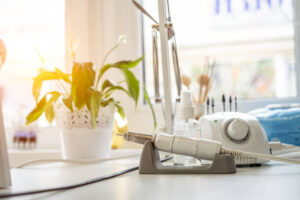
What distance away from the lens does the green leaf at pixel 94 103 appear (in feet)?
2.74

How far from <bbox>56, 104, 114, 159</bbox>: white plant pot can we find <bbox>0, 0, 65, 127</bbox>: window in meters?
0.93

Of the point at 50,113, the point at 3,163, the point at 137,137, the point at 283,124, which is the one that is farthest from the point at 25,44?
the point at 3,163

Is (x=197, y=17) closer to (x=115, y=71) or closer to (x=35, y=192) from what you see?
(x=115, y=71)

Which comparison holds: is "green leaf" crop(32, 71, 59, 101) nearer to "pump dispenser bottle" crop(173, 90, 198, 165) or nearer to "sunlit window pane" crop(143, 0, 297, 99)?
"pump dispenser bottle" crop(173, 90, 198, 165)

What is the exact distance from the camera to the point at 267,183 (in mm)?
424

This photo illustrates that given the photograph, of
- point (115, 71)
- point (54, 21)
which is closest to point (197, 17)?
point (115, 71)

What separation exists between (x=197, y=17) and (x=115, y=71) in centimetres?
44

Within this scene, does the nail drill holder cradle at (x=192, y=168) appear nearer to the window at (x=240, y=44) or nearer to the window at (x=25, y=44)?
the window at (x=240, y=44)

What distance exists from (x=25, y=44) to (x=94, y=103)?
1125 mm

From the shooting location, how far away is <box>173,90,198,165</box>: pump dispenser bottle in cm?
62

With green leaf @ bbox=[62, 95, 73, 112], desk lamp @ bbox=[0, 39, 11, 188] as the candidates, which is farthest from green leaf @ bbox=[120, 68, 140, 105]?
desk lamp @ bbox=[0, 39, 11, 188]

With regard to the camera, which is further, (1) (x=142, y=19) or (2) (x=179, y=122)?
(1) (x=142, y=19)

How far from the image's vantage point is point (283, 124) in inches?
40.1

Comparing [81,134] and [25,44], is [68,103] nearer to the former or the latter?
[81,134]
